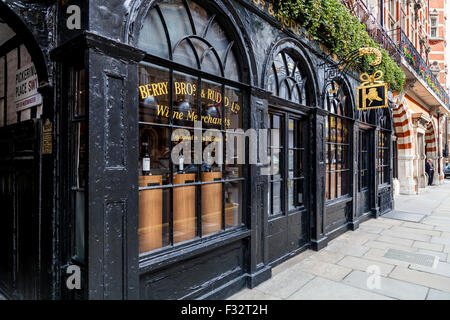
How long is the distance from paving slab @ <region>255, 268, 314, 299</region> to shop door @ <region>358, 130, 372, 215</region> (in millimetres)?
4553

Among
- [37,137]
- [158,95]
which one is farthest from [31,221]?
[158,95]

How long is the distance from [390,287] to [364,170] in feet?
17.2

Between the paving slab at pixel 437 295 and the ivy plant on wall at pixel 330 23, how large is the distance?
468 centimetres

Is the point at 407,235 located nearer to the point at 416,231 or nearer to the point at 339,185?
the point at 416,231

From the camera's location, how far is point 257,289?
3.95 meters

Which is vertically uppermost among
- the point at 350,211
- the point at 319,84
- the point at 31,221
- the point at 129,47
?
the point at 319,84

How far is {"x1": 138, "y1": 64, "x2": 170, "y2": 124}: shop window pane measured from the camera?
2951 millimetres

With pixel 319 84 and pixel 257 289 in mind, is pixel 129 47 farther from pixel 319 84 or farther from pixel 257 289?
pixel 319 84

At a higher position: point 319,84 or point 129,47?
point 319,84

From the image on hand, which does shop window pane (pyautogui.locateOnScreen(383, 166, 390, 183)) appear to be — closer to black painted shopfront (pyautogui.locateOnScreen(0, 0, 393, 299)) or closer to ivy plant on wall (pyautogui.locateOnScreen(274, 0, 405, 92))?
ivy plant on wall (pyautogui.locateOnScreen(274, 0, 405, 92))

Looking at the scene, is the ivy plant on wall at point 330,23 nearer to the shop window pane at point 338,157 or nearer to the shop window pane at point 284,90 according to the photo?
the shop window pane at point 284,90

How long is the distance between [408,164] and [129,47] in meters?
16.2

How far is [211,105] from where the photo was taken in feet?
12.2

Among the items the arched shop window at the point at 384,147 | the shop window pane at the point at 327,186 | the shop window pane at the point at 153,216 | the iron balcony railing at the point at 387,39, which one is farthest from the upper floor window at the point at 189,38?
the arched shop window at the point at 384,147
